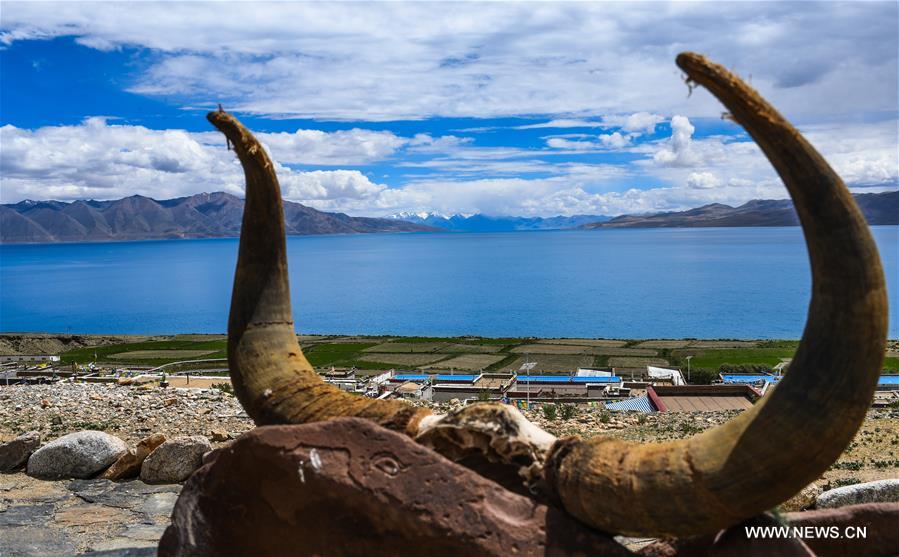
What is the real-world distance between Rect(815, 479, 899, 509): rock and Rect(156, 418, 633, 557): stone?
449 cm

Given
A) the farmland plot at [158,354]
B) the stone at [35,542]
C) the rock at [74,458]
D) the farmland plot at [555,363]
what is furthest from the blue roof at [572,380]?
the farmland plot at [158,354]

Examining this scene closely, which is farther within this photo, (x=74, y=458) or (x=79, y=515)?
(x=74, y=458)

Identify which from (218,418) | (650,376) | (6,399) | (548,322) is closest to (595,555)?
(218,418)

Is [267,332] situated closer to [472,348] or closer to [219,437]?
[219,437]

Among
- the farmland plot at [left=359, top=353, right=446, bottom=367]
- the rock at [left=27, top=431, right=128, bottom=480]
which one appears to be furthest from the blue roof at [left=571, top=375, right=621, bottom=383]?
the rock at [left=27, top=431, right=128, bottom=480]

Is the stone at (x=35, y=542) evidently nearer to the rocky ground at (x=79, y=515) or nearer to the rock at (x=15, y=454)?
the rocky ground at (x=79, y=515)

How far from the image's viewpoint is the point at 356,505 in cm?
432

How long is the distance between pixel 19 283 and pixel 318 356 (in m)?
124

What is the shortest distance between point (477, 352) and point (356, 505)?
60.8 m

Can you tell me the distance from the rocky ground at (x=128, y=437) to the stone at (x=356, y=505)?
287cm

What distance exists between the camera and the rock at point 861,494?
290 inches

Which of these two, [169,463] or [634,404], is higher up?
[169,463]

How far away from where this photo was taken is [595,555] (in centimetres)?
406

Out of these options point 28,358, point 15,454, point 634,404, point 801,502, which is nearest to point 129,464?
point 15,454
